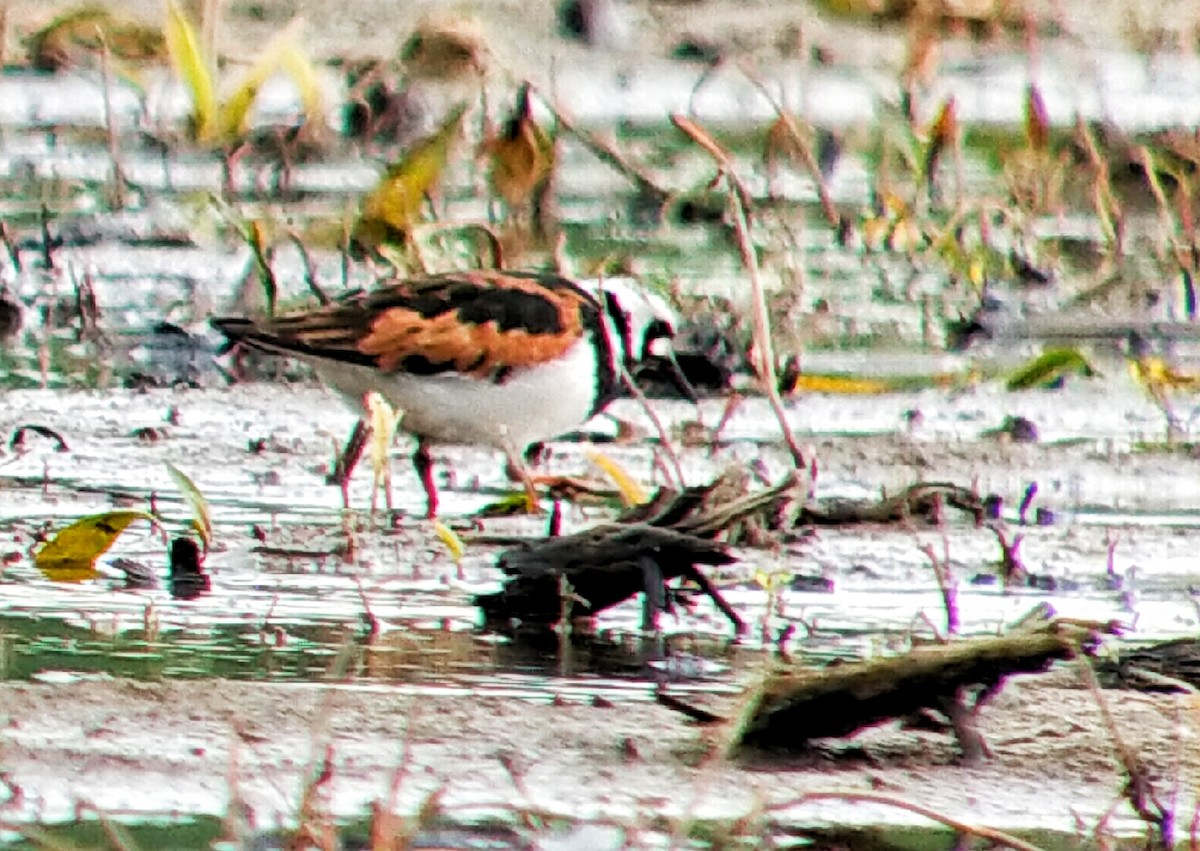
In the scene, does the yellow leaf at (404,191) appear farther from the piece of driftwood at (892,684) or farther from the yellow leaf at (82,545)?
the piece of driftwood at (892,684)

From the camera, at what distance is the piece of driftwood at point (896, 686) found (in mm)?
4945

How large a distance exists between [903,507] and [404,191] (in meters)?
2.99

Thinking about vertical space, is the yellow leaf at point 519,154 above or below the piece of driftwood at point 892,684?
above

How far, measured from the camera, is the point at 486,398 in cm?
779

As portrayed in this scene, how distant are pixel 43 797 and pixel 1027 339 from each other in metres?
6.46

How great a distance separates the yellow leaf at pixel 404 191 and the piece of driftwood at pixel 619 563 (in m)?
3.66

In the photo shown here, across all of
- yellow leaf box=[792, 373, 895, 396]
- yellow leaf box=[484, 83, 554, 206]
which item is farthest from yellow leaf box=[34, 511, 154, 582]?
yellow leaf box=[484, 83, 554, 206]

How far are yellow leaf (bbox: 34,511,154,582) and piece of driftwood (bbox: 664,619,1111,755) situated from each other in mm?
1866

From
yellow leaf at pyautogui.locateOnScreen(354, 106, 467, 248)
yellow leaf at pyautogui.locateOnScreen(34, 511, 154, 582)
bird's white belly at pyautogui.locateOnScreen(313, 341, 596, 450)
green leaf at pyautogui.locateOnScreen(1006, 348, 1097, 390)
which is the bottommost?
yellow leaf at pyautogui.locateOnScreen(34, 511, 154, 582)

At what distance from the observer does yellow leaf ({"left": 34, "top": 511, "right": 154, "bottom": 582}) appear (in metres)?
6.32

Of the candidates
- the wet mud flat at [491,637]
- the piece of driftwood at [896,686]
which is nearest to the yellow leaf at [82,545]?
the wet mud flat at [491,637]

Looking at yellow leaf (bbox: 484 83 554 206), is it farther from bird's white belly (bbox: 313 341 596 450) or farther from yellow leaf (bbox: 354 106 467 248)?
bird's white belly (bbox: 313 341 596 450)

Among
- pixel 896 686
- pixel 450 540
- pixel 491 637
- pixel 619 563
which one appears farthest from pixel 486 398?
pixel 896 686

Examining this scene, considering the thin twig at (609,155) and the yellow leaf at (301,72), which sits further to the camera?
the yellow leaf at (301,72)
